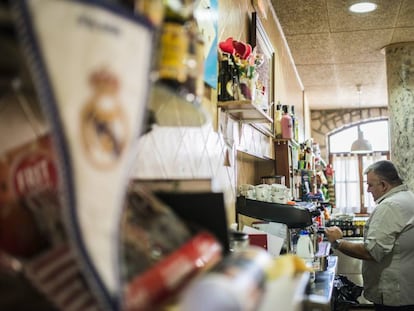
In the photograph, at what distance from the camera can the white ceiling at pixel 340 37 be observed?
14.9 feet

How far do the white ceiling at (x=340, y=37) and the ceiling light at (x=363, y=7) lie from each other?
5 centimetres

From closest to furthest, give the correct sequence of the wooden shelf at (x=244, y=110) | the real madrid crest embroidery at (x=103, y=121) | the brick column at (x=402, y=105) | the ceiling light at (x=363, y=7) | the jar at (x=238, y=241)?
the real madrid crest embroidery at (x=103, y=121) < the jar at (x=238, y=241) < the wooden shelf at (x=244, y=110) < the ceiling light at (x=363, y=7) < the brick column at (x=402, y=105)

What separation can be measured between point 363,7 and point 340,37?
955mm

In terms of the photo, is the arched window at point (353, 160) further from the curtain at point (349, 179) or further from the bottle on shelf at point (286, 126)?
the bottle on shelf at point (286, 126)

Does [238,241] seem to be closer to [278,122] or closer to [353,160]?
[278,122]

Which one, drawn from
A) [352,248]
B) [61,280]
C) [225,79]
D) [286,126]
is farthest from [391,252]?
[61,280]

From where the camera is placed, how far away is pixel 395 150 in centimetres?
563

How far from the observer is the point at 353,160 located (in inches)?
448

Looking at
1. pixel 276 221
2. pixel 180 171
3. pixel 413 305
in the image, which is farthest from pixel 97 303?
pixel 413 305

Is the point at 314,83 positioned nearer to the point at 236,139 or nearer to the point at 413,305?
the point at 413,305

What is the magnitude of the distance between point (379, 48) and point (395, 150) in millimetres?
1198

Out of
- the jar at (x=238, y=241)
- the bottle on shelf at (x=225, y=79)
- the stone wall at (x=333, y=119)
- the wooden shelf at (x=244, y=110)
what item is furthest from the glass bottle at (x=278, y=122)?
the stone wall at (x=333, y=119)

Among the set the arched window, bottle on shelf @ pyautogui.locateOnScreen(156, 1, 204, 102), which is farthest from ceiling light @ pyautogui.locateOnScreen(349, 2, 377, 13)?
the arched window

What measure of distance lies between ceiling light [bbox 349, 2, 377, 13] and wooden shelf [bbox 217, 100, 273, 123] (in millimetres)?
2024
